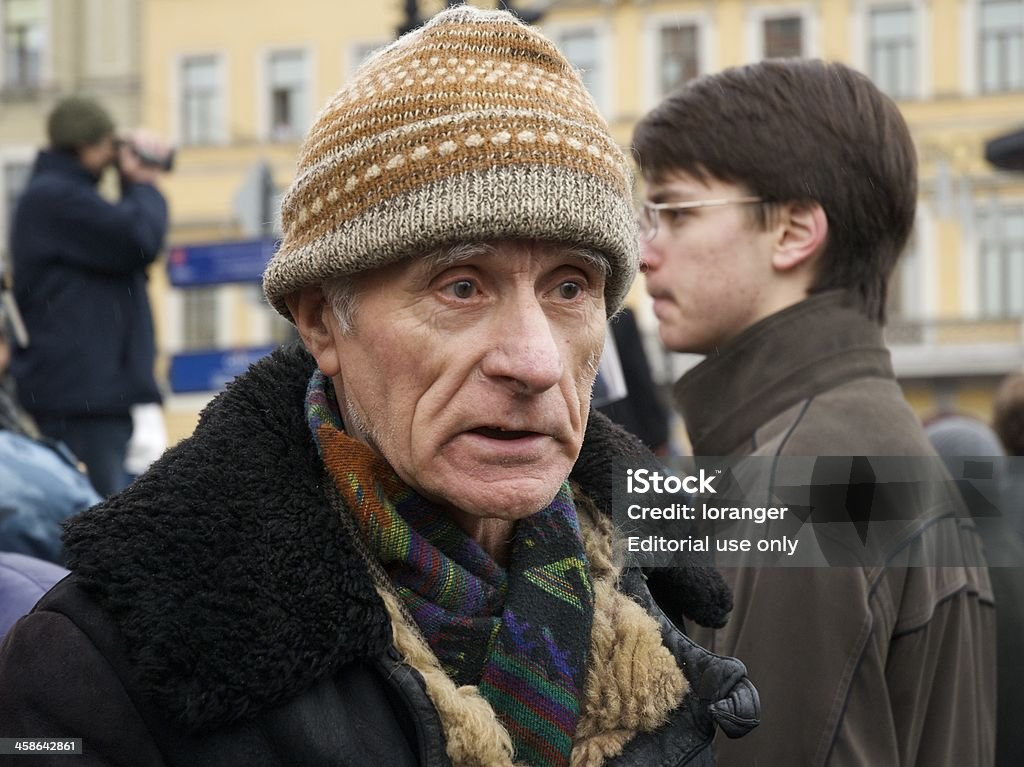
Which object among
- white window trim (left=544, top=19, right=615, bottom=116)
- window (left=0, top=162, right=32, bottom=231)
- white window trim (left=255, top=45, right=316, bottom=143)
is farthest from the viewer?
white window trim (left=255, top=45, right=316, bottom=143)

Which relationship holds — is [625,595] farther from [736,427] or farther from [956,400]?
[956,400]

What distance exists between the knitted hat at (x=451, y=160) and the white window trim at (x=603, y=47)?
1210 inches

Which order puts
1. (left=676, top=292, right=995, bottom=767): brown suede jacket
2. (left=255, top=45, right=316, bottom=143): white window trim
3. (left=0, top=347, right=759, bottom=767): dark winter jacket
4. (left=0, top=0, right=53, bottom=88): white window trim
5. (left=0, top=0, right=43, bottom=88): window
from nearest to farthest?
1. (left=0, top=347, right=759, bottom=767): dark winter jacket
2. (left=676, top=292, right=995, bottom=767): brown suede jacket
3. (left=0, top=0, right=53, bottom=88): white window trim
4. (left=0, top=0, right=43, bottom=88): window
5. (left=255, top=45, right=316, bottom=143): white window trim

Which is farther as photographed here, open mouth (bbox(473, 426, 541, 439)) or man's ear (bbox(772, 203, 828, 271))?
man's ear (bbox(772, 203, 828, 271))

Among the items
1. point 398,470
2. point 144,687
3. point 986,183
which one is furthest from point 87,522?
point 986,183

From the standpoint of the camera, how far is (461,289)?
6.33 feet

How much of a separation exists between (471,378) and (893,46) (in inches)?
1266

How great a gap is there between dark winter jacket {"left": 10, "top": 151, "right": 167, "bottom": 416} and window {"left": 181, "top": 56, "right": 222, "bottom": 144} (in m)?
30.0

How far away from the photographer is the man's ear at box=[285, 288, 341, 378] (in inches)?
80.4

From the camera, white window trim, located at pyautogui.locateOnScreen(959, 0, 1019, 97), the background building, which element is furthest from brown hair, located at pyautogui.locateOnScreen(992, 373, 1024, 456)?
white window trim, located at pyautogui.locateOnScreen(959, 0, 1019, 97)

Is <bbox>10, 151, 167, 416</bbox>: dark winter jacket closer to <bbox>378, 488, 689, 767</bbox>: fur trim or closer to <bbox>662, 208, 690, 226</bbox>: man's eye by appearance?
<bbox>662, 208, 690, 226</bbox>: man's eye

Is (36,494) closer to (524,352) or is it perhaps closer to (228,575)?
(228,575)

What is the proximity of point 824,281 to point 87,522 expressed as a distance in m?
1.69

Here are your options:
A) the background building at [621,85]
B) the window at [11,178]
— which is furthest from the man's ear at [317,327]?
the window at [11,178]
